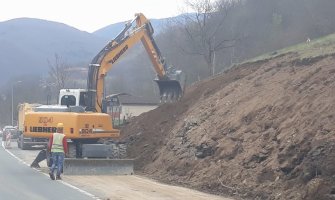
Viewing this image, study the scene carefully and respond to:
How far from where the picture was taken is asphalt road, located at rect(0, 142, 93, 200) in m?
16.2

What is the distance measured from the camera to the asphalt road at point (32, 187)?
53.2 ft

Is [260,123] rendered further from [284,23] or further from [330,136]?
[284,23]

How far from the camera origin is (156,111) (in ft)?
101

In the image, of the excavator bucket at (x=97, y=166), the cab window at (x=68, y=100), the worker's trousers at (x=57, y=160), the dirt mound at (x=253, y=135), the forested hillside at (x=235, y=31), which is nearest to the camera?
the dirt mound at (x=253, y=135)

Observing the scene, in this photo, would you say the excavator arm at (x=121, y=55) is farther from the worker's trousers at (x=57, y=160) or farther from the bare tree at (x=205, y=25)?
the bare tree at (x=205, y=25)

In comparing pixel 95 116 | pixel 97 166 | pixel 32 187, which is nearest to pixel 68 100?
pixel 95 116

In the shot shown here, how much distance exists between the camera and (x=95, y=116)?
80.9 feet

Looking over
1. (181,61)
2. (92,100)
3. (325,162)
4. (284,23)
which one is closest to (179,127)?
(92,100)

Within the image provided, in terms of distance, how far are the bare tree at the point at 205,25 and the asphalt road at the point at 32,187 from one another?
39031 mm

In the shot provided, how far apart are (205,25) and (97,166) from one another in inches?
1612

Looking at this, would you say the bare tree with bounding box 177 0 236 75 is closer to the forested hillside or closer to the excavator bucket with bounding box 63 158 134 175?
the forested hillside

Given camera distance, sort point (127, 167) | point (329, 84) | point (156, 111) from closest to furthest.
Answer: point (329, 84)
point (127, 167)
point (156, 111)

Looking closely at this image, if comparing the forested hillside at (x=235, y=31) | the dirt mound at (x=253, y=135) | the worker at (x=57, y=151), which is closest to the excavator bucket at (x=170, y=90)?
the dirt mound at (x=253, y=135)

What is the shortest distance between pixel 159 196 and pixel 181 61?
57.4 meters
